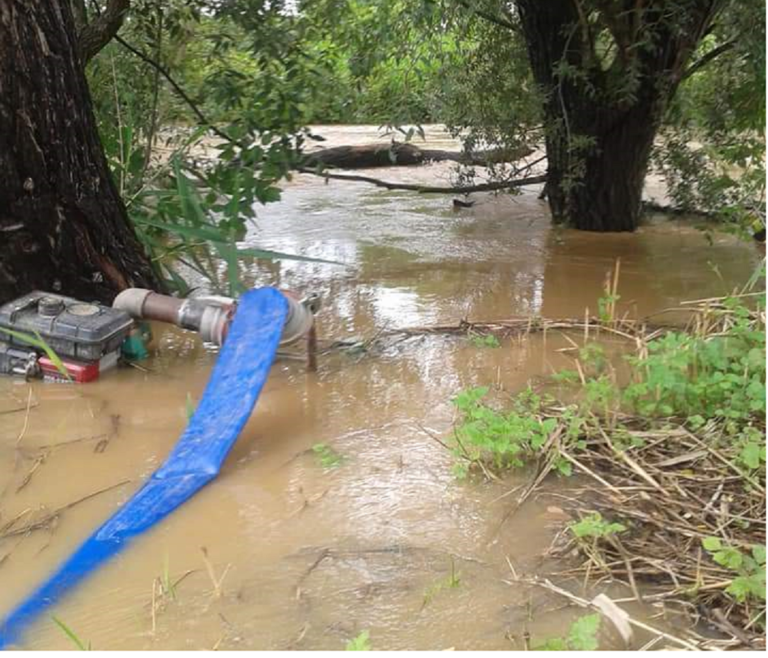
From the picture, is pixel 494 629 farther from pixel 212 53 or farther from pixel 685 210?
pixel 685 210

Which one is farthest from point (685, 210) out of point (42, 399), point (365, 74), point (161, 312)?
point (42, 399)

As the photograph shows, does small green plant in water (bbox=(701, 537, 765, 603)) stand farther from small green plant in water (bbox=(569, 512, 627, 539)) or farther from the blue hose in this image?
the blue hose

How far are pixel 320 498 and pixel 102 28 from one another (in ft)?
12.3

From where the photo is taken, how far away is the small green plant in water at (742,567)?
2.02 metres

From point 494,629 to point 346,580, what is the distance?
0.41 metres

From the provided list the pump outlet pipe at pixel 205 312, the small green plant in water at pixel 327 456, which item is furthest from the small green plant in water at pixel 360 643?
the pump outlet pipe at pixel 205 312

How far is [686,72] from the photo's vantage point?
6.08 meters

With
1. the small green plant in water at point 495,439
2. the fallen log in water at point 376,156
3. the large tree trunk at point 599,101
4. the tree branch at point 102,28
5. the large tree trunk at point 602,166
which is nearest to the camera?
the small green plant in water at point 495,439

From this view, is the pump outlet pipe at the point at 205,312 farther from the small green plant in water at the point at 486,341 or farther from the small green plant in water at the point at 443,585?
the small green plant in water at the point at 443,585

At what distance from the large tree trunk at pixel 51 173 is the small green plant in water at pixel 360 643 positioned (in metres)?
2.60

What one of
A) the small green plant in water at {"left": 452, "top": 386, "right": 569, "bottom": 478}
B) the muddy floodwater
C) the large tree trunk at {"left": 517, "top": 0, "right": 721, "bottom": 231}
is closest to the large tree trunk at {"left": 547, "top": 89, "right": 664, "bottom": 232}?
the large tree trunk at {"left": 517, "top": 0, "right": 721, "bottom": 231}

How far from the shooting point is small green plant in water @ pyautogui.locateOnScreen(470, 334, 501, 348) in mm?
4074

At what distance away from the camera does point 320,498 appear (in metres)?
2.73

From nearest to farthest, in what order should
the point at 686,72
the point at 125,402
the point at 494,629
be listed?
the point at 494,629 → the point at 125,402 → the point at 686,72
